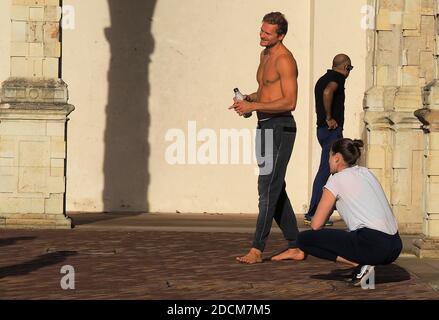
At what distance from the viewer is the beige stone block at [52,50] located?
16312mm

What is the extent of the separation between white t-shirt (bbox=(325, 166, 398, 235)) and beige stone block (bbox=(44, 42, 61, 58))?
19.5 feet

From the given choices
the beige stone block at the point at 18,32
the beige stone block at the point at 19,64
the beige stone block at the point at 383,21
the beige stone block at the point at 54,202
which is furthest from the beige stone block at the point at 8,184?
the beige stone block at the point at 383,21

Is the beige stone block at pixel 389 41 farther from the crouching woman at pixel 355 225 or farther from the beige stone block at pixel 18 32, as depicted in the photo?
the crouching woman at pixel 355 225

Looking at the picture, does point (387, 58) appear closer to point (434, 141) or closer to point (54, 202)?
point (434, 141)

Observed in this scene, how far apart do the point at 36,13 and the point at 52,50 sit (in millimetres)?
450

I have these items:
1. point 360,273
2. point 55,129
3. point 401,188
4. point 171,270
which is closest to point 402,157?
point 401,188

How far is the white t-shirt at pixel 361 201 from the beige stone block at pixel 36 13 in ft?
19.9

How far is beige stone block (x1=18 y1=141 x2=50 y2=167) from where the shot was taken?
16250 mm

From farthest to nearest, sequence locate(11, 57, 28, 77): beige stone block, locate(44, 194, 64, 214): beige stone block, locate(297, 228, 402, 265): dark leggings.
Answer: locate(11, 57, 28, 77): beige stone block → locate(44, 194, 64, 214): beige stone block → locate(297, 228, 402, 265): dark leggings

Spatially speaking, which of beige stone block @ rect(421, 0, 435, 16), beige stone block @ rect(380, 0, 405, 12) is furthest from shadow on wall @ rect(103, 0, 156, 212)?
beige stone block @ rect(421, 0, 435, 16)

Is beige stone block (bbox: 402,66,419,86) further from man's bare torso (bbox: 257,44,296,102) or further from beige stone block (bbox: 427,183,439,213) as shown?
man's bare torso (bbox: 257,44,296,102)
